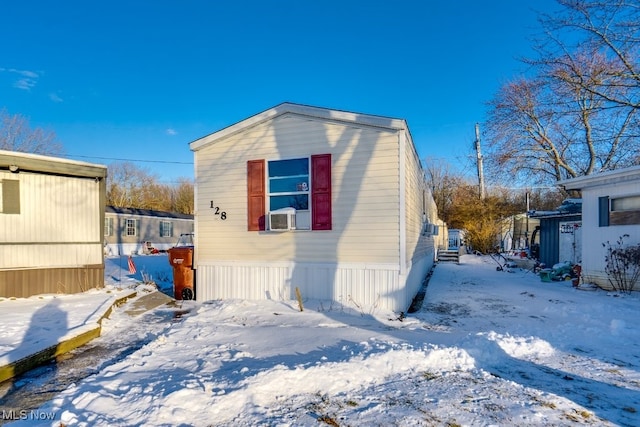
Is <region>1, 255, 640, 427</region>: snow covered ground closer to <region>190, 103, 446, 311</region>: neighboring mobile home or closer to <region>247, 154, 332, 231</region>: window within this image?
<region>190, 103, 446, 311</region>: neighboring mobile home

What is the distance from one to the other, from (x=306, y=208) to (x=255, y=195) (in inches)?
47.4

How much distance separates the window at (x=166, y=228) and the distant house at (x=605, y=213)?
85.1ft

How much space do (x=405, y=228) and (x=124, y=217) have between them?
22.5m

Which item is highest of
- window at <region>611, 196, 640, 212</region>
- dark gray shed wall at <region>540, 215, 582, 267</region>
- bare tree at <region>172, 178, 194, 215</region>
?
bare tree at <region>172, 178, 194, 215</region>

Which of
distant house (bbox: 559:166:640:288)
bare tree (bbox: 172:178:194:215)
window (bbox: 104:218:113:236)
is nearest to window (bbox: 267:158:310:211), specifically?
distant house (bbox: 559:166:640:288)

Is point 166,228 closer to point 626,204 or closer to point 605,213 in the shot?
point 605,213

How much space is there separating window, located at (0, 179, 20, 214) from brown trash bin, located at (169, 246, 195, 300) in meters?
3.42

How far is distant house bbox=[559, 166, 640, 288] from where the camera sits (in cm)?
882

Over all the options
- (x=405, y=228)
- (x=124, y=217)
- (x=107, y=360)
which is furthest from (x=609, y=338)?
(x=124, y=217)

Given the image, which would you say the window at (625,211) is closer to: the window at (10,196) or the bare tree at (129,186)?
the window at (10,196)

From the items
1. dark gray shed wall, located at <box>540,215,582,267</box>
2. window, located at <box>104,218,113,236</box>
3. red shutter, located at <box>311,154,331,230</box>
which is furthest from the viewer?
window, located at <box>104,218,113,236</box>

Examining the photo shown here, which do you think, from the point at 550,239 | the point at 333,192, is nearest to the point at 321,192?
the point at 333,192

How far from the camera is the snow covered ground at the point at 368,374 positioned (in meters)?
2.78

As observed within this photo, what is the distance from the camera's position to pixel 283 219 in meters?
7.39
